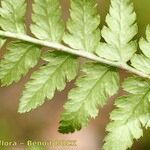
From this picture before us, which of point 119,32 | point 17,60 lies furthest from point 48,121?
point 119,32

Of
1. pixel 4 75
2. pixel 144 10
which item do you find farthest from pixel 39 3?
pixel 144 10

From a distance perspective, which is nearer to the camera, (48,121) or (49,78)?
(49,78)

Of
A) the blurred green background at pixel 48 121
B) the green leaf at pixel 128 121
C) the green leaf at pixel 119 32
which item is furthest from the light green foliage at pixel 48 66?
the blurred green background at pixel 48 121

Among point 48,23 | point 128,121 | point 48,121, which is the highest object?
point 48,23

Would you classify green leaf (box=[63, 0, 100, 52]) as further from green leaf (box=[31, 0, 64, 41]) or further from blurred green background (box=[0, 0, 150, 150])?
blurred green background (box=[0, 0, 150, 150])

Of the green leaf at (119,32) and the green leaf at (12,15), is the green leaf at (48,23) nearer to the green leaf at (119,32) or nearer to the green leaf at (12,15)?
the green leaf at (12,15)

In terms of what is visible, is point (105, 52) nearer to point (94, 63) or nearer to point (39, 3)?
point (94, 63)

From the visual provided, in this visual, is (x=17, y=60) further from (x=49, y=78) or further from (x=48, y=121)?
(x=48, y=121)
